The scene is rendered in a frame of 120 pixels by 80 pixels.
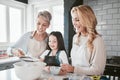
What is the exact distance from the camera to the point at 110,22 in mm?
2723

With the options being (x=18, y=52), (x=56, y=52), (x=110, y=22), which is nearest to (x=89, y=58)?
(x=56, y=52)

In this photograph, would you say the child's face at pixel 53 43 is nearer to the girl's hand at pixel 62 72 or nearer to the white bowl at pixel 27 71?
the girl's hand at pixel 62 72

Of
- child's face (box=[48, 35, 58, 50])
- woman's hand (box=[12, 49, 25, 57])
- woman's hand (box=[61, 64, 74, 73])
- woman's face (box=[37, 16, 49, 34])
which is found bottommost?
woman's hand (box=[61, 64, 74, 73])

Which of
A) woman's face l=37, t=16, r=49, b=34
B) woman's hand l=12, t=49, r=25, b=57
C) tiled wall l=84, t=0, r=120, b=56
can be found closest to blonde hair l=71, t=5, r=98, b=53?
woman's face l=37, t=16, r=49, b=34

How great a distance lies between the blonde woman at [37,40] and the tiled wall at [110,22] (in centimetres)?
162

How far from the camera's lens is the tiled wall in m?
2.65

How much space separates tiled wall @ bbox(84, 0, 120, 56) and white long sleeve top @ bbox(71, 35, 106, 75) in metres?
1.60

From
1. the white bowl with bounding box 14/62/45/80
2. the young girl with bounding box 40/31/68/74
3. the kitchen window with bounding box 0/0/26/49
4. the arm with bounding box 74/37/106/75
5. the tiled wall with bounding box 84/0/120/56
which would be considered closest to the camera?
the white bowl with bounding box 14/62/45/80

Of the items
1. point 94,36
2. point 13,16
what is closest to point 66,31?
point 13,16

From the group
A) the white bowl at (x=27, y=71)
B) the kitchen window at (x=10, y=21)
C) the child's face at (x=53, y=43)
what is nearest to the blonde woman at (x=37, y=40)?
the child's face at (x=53, y=43)

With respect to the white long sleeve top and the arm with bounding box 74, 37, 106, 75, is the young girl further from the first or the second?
the arm with bounding box 74, 37, 106, 75

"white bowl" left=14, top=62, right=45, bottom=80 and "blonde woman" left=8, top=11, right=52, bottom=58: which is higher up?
"blonde woman" left=8, top=11, right=52, bottom=58

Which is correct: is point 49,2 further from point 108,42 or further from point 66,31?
point 108,42

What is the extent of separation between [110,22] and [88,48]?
1739 millimetres
